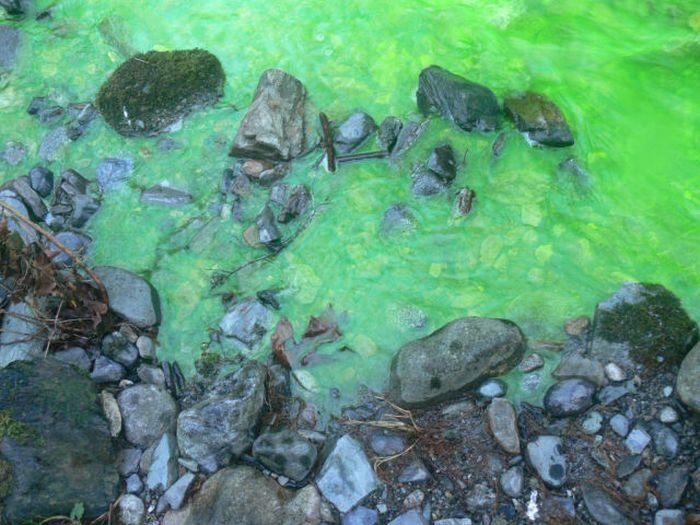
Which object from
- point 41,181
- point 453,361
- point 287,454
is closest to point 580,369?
point 453,361

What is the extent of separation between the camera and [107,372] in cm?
326

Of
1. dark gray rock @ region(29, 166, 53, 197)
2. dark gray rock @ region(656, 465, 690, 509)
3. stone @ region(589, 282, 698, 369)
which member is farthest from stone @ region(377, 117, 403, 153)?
dark gray rock @ region(656, 465, 690, 509)

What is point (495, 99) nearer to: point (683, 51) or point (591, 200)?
point (591, 200)

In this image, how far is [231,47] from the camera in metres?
4.24

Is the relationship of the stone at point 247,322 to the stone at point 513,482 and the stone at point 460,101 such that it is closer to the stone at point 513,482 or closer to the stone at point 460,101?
the stone at point 513,482

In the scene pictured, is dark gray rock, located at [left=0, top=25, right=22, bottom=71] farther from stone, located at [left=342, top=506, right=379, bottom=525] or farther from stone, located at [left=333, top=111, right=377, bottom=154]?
stone, located at [left=342, top=506, right=379, bottom=525]

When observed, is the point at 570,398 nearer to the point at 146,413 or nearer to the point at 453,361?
the point at 453,361

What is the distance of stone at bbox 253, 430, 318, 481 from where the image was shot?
2.89 metres

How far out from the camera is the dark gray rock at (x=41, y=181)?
153 inches

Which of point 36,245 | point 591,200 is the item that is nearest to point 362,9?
point 591,200

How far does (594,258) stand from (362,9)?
2177mm

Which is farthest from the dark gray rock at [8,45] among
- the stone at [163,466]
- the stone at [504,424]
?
the stone at [504,424]

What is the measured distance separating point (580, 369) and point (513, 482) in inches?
23.6

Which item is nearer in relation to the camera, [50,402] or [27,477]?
[27,477]
